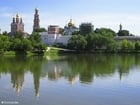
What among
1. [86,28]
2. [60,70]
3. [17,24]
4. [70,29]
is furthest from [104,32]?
[60,70]

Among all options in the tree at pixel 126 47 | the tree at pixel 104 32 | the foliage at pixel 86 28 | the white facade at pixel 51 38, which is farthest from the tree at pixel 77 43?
the foliage at pixel 86 28

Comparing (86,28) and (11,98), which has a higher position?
(86,28)

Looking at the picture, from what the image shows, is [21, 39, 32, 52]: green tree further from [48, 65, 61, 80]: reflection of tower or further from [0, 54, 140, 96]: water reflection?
[48, 65, 61, 80]: reflection of tower

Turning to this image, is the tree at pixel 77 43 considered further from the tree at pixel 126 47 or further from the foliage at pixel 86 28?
the foliage at pixel 86 28

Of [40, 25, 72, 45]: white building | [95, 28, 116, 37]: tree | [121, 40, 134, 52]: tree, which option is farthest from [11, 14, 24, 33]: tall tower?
[121, 40, 134, 52]: tree

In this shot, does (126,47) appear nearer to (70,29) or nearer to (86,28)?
(86,28)

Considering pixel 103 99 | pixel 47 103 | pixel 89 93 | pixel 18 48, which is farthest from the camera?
pixel 18 48

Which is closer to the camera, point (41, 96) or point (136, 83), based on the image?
point (41, 96)

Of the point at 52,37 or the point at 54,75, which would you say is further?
the point at 52,37

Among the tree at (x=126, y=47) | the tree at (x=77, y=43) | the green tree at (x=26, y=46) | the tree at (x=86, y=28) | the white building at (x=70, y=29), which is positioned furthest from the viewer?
the white building at (x=70, y=29)

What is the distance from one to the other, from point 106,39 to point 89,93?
4871 cm

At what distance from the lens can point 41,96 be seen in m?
14.0

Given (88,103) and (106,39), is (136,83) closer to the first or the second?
(88,103)

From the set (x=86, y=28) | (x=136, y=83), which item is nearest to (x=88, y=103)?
(x=136, y=83)
